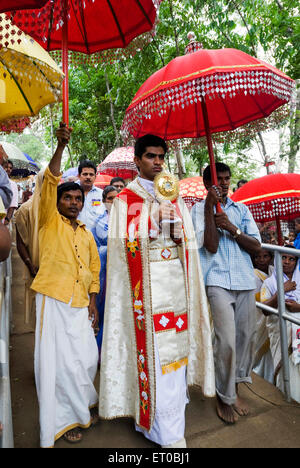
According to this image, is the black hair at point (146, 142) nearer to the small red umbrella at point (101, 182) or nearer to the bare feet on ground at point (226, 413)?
the bare feet on ground at point (226, 413)

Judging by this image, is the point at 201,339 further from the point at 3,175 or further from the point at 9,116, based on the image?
the point at 9,116

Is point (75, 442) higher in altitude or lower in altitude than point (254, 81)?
lower

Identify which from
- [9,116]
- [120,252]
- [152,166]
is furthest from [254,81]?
[9,116]

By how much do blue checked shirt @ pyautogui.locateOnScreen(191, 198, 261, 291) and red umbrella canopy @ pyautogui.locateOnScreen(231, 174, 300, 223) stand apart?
150cm

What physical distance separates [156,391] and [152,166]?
153cm

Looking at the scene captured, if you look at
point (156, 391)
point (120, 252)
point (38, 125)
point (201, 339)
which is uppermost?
point (38, 125)

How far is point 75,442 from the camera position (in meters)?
2.37

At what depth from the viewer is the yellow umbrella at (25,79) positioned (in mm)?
2008

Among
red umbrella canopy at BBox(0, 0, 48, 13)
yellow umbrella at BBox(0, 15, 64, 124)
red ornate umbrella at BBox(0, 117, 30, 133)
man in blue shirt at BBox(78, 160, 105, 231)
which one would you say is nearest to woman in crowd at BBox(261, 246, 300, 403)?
man in blue shirt at BBox(78, 160, 105, 231)

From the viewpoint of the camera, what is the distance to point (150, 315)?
2381 millimetres

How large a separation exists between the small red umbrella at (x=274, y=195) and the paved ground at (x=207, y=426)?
2.19 metres

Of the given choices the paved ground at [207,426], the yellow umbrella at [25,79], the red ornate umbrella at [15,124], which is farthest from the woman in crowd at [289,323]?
the red ornate umbrella at [15,124]

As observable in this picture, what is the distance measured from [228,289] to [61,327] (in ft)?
4.19

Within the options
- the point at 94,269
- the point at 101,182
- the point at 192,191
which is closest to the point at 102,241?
the point at 94,269
